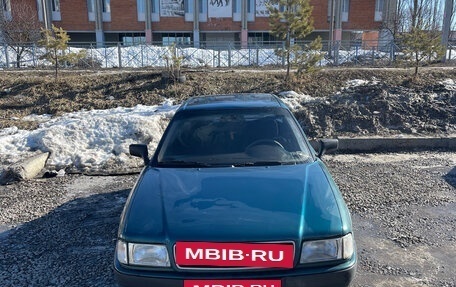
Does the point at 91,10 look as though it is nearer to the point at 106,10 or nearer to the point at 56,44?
the point at 106,10

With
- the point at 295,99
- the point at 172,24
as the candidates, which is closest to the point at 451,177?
the point at 295,99

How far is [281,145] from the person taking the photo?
3.58 meters

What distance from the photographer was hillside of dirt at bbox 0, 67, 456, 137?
8.84 m

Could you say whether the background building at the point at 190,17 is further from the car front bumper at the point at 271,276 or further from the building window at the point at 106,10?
the car front bumper at the point at 271,276

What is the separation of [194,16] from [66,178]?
3475 cm

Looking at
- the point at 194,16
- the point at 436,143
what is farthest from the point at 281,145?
the point at 194,16

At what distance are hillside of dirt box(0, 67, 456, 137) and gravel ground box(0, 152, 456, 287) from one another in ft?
6.71

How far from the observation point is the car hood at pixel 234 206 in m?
2.40

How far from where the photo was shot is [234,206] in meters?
2.61

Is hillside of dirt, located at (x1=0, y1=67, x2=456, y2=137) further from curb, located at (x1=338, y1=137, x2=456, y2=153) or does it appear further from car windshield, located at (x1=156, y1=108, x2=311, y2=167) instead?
car windshield, located at (x1=156, y1=108, x2=311, y2=167)

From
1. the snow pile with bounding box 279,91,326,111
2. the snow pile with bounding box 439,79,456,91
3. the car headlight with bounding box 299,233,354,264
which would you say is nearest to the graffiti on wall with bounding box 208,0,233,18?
the snow pile with bounding box 439,79,456,91

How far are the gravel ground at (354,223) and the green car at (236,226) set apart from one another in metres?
1.06

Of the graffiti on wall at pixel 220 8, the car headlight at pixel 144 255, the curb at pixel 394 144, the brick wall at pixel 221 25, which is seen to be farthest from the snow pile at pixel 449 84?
the graffiti on wall at pixel 220 8

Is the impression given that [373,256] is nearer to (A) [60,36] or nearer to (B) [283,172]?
(B) [283,172]
